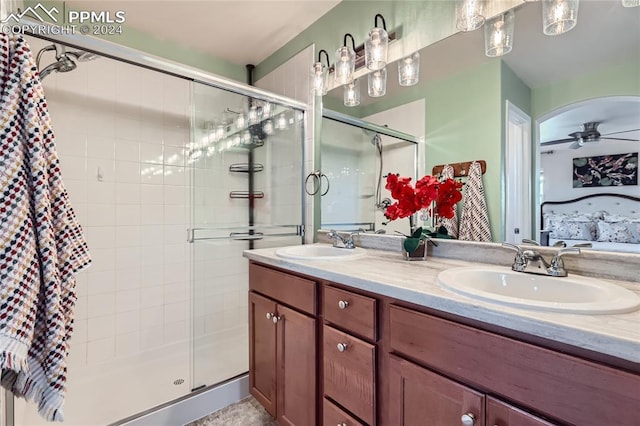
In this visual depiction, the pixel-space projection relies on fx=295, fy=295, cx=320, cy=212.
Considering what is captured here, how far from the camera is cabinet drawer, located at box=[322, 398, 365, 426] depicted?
3.33 ft

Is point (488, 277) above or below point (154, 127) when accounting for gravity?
below

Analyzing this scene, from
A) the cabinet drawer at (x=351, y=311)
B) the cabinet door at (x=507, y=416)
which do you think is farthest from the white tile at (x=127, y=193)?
the cabinet door at (x=507, y=416)

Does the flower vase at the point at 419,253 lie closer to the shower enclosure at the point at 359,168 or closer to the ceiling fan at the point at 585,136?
the shower enclosure at the point at 359,168

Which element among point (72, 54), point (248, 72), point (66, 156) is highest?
point (248, 72)

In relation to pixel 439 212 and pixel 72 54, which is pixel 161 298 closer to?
pixel 72 54

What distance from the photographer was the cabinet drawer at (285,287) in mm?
1177

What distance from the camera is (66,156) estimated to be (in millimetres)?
1911

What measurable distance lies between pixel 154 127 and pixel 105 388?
1810 mm

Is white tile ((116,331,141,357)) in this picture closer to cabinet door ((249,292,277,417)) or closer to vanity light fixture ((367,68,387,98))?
cabinet door ((249,292,277,417))

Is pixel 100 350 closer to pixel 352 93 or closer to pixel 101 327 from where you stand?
pixel 101 327

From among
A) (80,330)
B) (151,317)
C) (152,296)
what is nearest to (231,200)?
(152,296)

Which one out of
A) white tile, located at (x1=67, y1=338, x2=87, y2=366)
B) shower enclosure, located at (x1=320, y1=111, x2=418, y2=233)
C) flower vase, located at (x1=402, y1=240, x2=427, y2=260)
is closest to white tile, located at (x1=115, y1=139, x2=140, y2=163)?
white tile, located at (x1=67, y1=338, x2=87, y2=366)

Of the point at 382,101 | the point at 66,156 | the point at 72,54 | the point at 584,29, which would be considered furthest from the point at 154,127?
the point at 584,29

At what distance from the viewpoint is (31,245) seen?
0.65 meters
